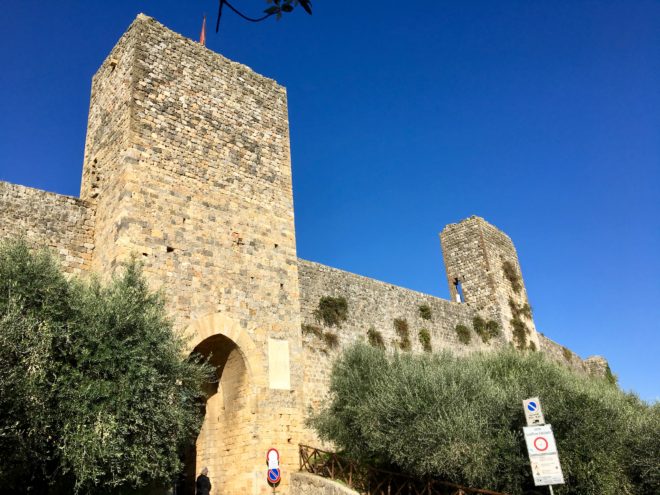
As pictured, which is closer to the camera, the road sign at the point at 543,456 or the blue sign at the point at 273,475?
the road sign at the point at 543,456

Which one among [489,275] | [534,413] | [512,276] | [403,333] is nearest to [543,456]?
[534,413]

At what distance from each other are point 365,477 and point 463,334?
1035 centimetres

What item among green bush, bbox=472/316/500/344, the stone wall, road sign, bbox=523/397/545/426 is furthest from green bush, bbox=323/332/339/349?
road sign, bbox=523/397/545/426

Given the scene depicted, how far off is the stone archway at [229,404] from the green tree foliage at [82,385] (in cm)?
215

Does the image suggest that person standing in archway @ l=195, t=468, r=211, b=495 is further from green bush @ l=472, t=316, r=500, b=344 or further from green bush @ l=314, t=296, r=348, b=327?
green bush @ l=472, t=316, r=500, b=344

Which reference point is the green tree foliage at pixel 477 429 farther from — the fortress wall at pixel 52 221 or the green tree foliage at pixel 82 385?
the fortress wall at pixel 52 221

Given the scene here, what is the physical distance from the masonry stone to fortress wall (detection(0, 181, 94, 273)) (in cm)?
3

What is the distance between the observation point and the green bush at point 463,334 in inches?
834

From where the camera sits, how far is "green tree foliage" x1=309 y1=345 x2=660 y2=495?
35.7 feet

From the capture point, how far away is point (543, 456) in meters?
8.09

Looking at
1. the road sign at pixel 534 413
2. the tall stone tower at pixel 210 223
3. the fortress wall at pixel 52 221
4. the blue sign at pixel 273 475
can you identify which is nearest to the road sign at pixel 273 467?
the blue sign at pixel 273 475

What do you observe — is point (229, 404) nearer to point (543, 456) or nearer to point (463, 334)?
point (543, 456)

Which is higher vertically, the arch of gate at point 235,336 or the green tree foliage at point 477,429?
the arch of gate at point 235,336

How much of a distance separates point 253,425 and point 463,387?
14.4 feet
